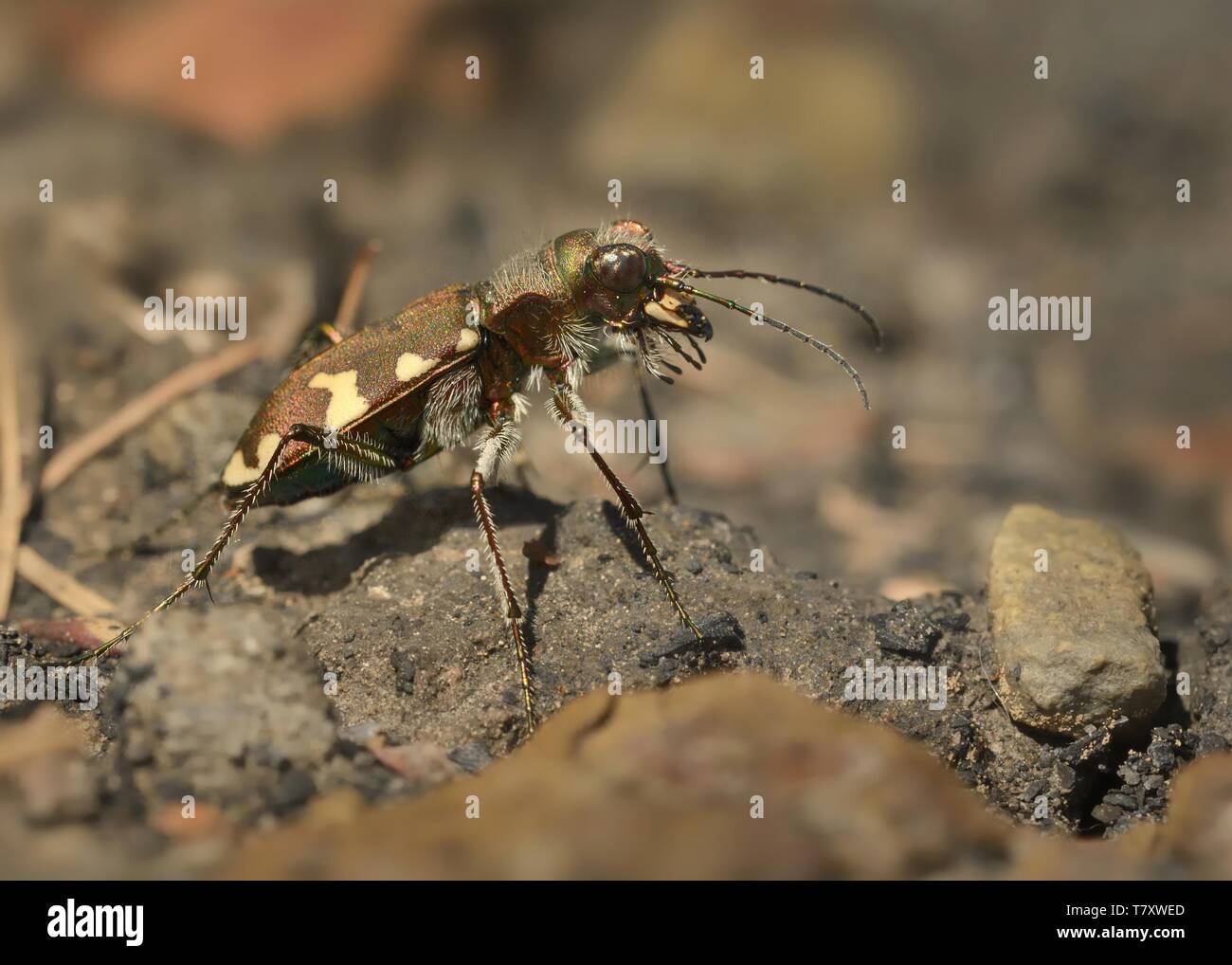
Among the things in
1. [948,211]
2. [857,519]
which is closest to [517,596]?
[857,519]

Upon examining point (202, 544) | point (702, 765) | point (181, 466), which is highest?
point (181, 466)

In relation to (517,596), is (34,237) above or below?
above

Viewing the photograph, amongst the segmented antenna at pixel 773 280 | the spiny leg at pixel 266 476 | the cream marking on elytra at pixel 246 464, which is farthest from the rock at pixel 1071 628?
the cream marking on elytra at pixel 246 464

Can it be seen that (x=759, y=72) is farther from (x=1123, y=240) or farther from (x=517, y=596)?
(x=517, y=596)

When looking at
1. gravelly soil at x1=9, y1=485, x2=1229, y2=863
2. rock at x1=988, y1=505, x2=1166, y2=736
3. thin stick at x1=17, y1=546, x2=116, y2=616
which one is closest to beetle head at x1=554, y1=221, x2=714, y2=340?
gravelly soil at x1=9, y1=485, x2=1229, y2=863

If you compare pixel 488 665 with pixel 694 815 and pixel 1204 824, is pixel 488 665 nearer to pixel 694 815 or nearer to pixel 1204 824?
pixel 694 815

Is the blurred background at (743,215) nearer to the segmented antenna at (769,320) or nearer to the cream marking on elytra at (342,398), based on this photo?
the segmented antenna at (769,320)

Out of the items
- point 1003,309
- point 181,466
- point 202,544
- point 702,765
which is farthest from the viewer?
point 1003,309

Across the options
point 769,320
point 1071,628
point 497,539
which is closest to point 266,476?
point 497,539
